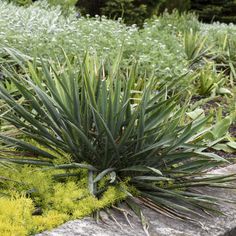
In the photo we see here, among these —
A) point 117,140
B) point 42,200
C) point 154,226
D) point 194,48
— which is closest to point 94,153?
point 117,140

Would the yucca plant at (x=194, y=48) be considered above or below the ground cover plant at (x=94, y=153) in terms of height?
below

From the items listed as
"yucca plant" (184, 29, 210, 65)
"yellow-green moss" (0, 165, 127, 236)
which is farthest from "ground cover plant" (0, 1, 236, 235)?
"yucca plant" (184, 29, 210, 65)

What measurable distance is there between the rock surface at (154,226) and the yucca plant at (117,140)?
100 millimetres

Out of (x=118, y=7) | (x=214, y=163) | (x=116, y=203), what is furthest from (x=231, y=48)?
(x=116, y=203)

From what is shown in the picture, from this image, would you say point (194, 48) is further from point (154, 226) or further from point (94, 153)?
point (154, 226)

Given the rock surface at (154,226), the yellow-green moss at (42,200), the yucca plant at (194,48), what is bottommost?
the yucca plant at (194,48)

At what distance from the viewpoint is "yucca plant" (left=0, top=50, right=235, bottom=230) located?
137 inches

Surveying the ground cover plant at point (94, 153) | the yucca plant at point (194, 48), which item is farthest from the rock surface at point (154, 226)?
the yucca plant at point (194, 48)

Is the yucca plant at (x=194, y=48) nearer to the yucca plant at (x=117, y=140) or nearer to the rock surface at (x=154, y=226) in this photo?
the yucca plant at (x=117, y=140)

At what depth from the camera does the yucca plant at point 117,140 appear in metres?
3.48

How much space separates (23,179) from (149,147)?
2.58 feet

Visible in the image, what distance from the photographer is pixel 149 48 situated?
6.60 m

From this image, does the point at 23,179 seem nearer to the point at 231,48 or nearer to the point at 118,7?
the point at 231,48

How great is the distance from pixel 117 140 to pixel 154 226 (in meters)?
0.68
